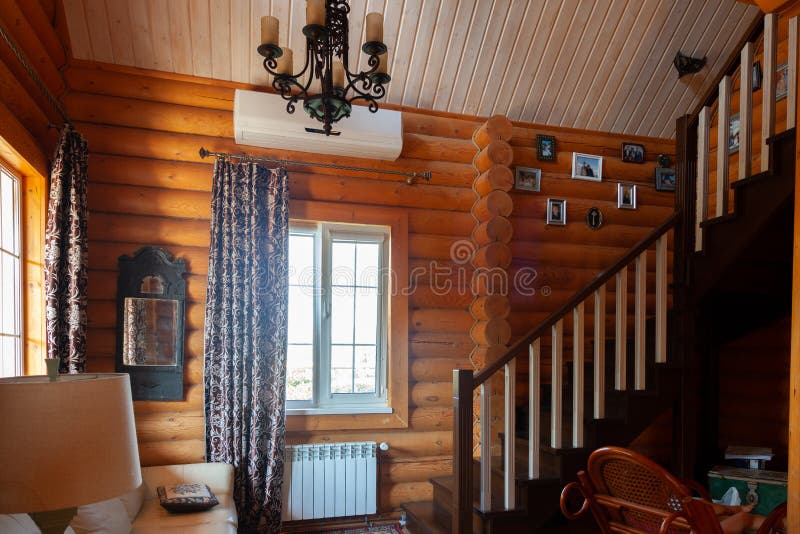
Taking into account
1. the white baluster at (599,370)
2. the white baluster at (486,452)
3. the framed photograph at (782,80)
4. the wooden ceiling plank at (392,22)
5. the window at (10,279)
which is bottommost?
the white baluster at (486,452)

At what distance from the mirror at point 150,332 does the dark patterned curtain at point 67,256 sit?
1.38ft

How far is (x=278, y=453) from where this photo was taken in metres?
3.83

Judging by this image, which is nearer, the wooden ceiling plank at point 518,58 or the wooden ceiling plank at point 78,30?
the wooden ceiling plank at point 78,30

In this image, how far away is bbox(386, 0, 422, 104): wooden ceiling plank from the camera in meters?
3.99

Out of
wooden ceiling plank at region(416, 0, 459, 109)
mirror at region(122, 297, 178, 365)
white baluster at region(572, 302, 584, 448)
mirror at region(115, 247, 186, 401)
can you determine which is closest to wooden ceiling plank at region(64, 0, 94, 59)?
mirror at region(115, 247, 186, 401)

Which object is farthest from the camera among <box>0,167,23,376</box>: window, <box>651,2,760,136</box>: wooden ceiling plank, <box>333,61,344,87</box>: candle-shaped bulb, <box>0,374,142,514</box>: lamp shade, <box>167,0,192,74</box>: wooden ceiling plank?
<box>651,2,760,136</box>: wooden ceiling plank

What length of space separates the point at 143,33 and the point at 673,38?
3890mm

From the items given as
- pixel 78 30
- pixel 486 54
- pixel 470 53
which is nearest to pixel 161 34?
pixel 78 30

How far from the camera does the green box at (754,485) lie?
357cm

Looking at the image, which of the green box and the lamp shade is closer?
the lamp shade

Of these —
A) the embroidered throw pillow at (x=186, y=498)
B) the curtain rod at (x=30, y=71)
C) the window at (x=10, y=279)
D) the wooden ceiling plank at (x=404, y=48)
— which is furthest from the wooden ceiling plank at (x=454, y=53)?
the embroidered throw pillow at (x=186, y=498)

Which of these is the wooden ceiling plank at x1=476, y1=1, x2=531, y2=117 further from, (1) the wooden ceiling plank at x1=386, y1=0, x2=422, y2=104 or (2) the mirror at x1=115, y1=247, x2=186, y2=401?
(2) the mirror at x1=115, y1=247, x2=186, y2=401

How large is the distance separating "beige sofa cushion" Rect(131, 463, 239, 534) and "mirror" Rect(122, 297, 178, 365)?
703mm

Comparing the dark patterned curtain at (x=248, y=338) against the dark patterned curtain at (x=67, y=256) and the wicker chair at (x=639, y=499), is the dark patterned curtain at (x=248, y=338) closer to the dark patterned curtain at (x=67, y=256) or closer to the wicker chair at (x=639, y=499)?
the dark patterned curtain at (x=67, y=256)
